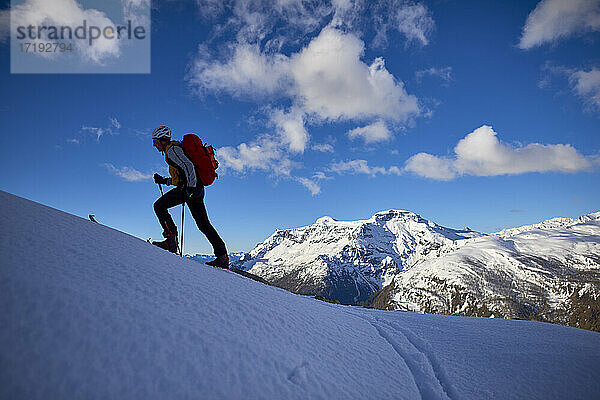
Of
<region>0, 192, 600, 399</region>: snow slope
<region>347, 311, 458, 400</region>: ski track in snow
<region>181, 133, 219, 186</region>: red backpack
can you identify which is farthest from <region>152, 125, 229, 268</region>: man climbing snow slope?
<region>347, 311, 458, 400</region>: ski track in snow

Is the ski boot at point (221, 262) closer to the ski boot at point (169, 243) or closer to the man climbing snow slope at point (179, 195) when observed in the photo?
the man climbing snow slope at point (179, 195)

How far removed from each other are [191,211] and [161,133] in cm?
197

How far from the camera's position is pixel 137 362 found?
5.86ft

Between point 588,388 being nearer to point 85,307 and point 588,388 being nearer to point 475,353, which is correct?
point 475,353

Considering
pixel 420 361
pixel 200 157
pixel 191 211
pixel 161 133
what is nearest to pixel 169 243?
pixel 191 211

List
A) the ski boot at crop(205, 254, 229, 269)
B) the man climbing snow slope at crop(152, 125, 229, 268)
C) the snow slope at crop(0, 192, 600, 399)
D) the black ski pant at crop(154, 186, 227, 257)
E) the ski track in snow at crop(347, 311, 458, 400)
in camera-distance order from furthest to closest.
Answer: the ski boot at crop(205, 254, 229, 269)
the black ski pant at crop(154, 186, 227, 257)
the man climbing snow slope at crop(152, 125, 229, 268)
the ski track in snow at crop(347, 311, 458, 400)
the snow slope at crop(0, 192, 600, 399)

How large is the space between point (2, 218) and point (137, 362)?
276 cm

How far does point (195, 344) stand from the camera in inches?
86.2

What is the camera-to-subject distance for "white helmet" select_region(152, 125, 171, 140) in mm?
6602

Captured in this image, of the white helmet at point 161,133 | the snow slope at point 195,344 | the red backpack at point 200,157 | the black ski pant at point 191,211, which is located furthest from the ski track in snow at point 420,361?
the white helmet at point 161,133

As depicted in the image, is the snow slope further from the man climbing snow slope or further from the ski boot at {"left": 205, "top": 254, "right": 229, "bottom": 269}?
the ski boot at {"left": 205, "top": 254, "right": 229, "bottom": 269}

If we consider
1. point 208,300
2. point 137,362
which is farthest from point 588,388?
A: point 137,362

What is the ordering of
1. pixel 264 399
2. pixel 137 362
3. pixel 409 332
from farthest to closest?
1. pixel 409 332
2. pixel 264 399
3. pixel 137 362

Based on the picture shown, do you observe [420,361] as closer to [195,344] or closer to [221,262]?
[195,344]
